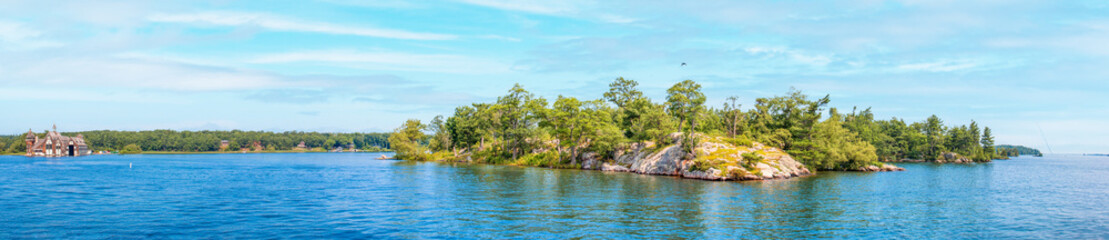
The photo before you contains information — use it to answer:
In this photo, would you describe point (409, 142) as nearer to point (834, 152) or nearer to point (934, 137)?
point (834, 152)

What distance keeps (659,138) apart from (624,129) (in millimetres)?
17802

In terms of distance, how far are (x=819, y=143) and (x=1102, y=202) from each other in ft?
142

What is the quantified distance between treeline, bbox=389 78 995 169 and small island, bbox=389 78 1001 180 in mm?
218

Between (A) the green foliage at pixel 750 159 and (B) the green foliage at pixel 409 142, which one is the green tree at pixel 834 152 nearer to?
(A) the green foliage at pixel 750 159

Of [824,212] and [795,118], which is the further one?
[795,118]

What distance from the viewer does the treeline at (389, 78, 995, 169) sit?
3755 inches

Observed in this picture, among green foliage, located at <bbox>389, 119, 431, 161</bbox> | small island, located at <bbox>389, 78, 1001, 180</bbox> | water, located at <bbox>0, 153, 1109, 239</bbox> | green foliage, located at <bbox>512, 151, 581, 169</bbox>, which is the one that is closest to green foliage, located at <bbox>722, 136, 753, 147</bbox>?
small island, located at <bbox>389, 78, 1001, 180</bbox>

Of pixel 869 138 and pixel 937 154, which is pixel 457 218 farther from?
pixel 937 154

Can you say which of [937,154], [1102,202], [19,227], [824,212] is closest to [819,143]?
[1102,202]

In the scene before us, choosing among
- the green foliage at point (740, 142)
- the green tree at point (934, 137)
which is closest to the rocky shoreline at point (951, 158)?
the green tree at point (934, 137)

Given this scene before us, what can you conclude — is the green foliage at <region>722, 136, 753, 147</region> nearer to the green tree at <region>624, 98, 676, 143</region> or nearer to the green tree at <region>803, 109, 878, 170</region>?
the green tree at <region>624, 98, 676, 143</region>

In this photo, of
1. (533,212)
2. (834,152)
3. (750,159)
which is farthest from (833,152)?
(533,212)

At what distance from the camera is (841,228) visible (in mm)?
34312

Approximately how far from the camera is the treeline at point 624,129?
95.4 m
